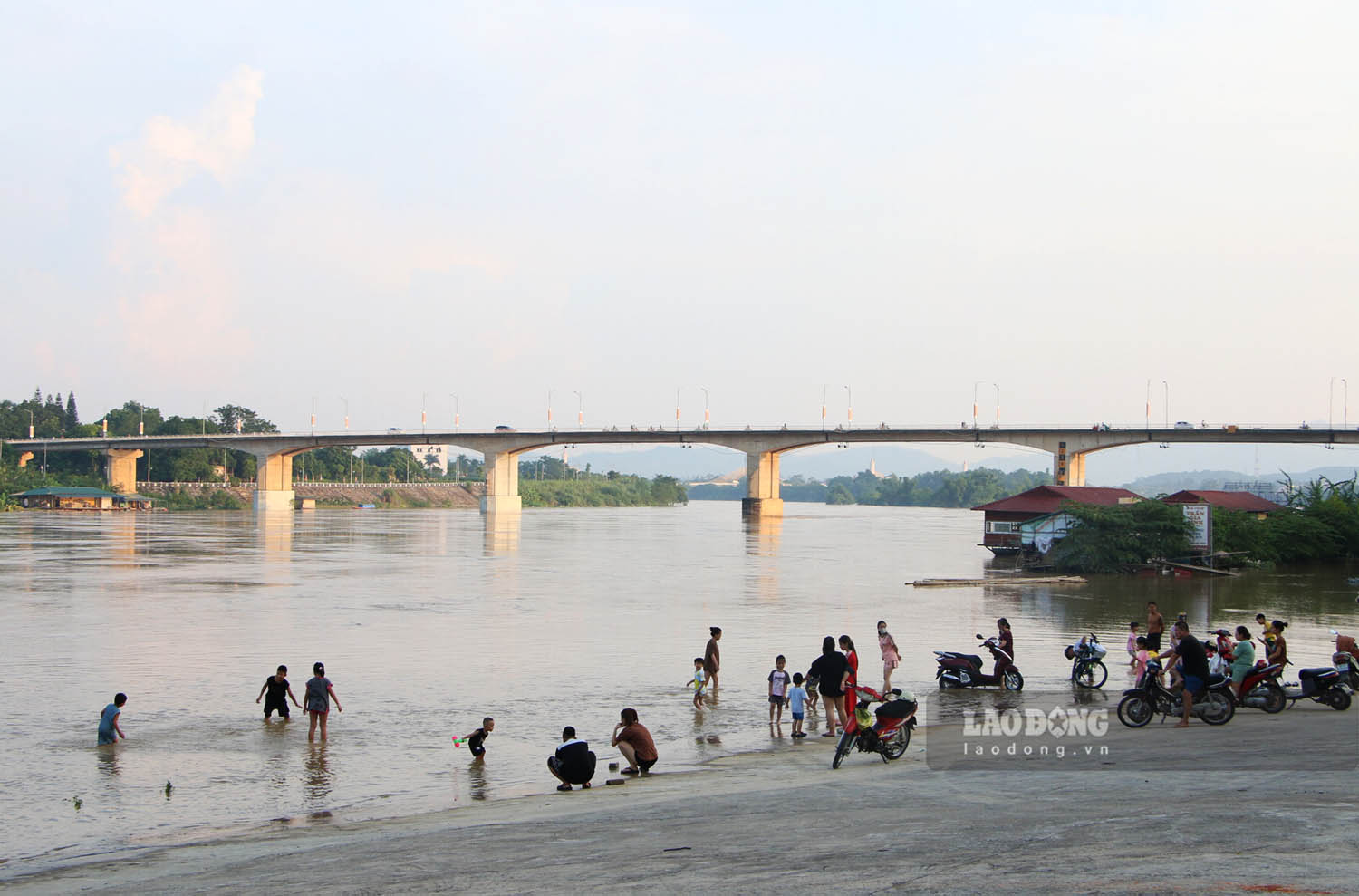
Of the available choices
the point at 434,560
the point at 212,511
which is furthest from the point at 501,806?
the point at 212,511

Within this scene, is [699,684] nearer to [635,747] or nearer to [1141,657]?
[635,747]

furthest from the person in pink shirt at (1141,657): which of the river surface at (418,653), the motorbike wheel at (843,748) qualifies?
the motorbike wheel at (843,748)

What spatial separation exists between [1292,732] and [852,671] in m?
5.91

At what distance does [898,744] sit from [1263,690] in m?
6.56

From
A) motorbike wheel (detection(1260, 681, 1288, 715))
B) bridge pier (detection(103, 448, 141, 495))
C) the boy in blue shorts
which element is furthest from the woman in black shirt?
bridge pier (detection(103, 448, 141, 495))

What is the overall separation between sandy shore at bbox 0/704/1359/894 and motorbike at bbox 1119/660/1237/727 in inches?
74.5

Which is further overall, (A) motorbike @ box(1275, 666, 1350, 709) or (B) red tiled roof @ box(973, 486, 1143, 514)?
(B) red tiled roof @ box(973, 486, 1143, 514)

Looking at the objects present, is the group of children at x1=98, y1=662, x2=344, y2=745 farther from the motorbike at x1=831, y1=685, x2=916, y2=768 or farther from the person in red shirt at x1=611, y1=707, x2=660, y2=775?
the motorbike at x1=831, y1=685, x2=916, y2=768

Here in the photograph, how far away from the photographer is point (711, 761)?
16.4m

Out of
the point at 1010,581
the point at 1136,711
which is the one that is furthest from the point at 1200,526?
the point at 1136,711

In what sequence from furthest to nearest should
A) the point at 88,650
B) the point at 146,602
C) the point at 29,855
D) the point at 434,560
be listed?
the point at 434,560, the point at 146,602, the point at 88,650, the point at 29,855

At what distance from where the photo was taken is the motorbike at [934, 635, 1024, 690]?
22.2 meters

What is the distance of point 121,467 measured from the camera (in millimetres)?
157250

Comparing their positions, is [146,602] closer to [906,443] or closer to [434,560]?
[434,560]
